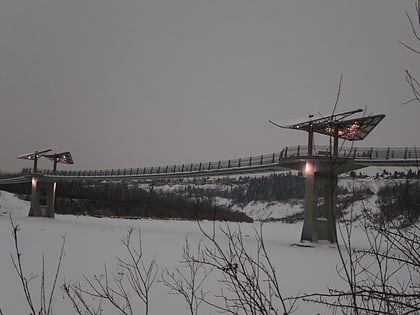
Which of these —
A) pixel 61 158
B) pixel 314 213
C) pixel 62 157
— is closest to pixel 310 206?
pixel 314 213

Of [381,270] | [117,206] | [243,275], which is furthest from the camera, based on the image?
[117,206]

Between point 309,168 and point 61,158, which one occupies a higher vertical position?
point 61,158

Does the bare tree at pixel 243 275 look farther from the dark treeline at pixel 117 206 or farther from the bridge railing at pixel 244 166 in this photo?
the dark treeline at pixel 117 206

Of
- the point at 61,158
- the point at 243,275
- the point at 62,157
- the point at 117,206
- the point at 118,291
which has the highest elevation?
the point at 62,157

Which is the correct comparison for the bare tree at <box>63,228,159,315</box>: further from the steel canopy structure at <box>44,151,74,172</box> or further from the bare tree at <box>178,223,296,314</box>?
the steel canopy structure at <box>44,151,74,172</box>

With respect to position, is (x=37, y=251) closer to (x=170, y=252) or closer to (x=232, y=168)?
(x=170, y=252)

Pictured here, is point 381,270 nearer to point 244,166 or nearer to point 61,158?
point 244,166

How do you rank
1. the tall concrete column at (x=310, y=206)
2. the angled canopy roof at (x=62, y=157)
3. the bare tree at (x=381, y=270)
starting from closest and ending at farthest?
the bare tree at (x=381, y=270), the tall concrete column at (x=310, y=206), the angled canopy roof at (x=62, y=157)

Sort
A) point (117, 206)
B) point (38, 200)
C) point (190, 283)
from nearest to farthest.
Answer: point (190, 283) < point (38, 200) < point (117, 206)

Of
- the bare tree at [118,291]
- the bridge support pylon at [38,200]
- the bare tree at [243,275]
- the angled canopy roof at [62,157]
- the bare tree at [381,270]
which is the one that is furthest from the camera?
the angled canopy roof at [62,157]

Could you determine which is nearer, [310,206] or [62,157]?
[310,206]

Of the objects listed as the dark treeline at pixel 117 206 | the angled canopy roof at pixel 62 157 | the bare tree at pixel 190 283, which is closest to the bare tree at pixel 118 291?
the bare tree at pixel 190 283

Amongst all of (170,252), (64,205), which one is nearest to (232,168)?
(170,252)

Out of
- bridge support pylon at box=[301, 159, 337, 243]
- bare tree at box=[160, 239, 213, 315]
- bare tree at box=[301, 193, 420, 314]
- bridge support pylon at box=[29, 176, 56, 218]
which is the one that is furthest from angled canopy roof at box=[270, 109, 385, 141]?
bridge support pylon at box=[29, 176, 56, 218]
